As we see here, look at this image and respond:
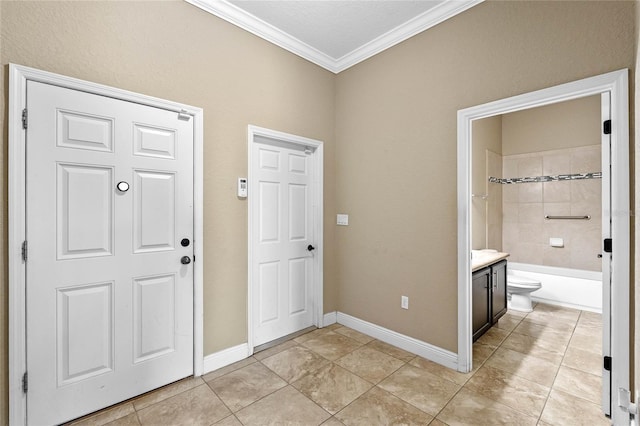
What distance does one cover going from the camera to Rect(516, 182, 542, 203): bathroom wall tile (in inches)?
172

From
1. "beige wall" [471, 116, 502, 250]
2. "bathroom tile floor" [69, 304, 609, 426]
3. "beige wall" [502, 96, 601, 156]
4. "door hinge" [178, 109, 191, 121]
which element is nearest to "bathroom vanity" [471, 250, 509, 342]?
"bathroom tile floor" [69, 304, 609, 426]

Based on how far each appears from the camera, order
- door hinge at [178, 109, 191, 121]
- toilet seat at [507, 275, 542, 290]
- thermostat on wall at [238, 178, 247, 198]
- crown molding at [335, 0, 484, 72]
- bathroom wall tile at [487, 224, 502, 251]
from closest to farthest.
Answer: door hinge at [178, 109, 191, 121]
crown molding at [335, 0, 484, 72]
thermostat on wall at [238, 178, 247, 198]
toilet seat at [507, 275, 542, 290]
bathroom wall tile at [487, 224, 502, 251]

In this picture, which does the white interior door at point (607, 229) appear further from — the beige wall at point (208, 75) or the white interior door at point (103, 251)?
the white interior door at point (103, 251)

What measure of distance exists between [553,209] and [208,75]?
4914 millimetres

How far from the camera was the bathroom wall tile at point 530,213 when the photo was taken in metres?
4.37

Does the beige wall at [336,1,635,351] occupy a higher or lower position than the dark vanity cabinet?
higher

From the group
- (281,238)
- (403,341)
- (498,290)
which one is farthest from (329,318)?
(498,290)

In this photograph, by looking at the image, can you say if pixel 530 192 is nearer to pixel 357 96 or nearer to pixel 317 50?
pixel 357 96

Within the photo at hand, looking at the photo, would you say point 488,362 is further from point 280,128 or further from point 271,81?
point 271,81

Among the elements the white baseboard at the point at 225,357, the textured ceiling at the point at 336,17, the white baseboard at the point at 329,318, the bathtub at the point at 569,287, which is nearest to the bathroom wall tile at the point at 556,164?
the bathtub at the point at 569,287

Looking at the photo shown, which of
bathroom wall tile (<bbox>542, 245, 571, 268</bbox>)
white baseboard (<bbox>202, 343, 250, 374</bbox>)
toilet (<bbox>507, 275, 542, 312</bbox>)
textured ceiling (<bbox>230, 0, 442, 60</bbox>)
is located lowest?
white baseboard (<bbox>202, 343, 250, 374</bbox>)

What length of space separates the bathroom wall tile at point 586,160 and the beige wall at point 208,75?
3723mm

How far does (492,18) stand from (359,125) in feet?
4.55

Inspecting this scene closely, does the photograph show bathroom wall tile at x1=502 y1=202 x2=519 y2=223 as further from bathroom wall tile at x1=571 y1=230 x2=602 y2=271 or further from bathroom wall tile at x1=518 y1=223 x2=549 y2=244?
bathroom wall tile at x1=571 y1=230 x2=602 y2=271
